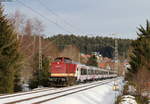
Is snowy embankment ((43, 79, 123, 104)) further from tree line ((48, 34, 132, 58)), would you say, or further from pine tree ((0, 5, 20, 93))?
tree line ((48, 34, 132, 58))

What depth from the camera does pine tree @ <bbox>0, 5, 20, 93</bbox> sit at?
24766mm

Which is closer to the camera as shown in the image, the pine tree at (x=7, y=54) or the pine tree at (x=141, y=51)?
the pine tree at (x=7, y=54)

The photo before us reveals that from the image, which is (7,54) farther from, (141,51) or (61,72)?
(141,51)

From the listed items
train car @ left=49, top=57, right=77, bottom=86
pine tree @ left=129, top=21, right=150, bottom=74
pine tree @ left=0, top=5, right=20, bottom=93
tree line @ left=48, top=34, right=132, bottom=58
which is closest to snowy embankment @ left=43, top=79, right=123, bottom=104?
pine tree @ left=0, top=5, right=20, bottom=93

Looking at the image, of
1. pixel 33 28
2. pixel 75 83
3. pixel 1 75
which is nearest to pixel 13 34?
pixel 1 75

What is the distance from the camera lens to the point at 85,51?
143125 mm

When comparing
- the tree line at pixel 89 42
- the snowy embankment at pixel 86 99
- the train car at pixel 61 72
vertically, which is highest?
the tree line at pixel 89 42

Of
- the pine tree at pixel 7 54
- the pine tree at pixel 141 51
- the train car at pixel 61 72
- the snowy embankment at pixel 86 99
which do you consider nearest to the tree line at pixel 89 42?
the train car at pixel 61 72

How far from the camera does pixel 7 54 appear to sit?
25266mm

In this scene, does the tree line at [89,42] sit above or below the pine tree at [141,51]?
above

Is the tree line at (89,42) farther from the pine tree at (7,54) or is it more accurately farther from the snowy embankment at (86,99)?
the snowy embankment at (86,99)

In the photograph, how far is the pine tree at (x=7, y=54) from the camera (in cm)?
2477

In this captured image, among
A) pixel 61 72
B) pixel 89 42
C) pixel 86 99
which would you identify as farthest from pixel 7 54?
pixel 89 42

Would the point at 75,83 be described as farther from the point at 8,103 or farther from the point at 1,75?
the point at 8,103
